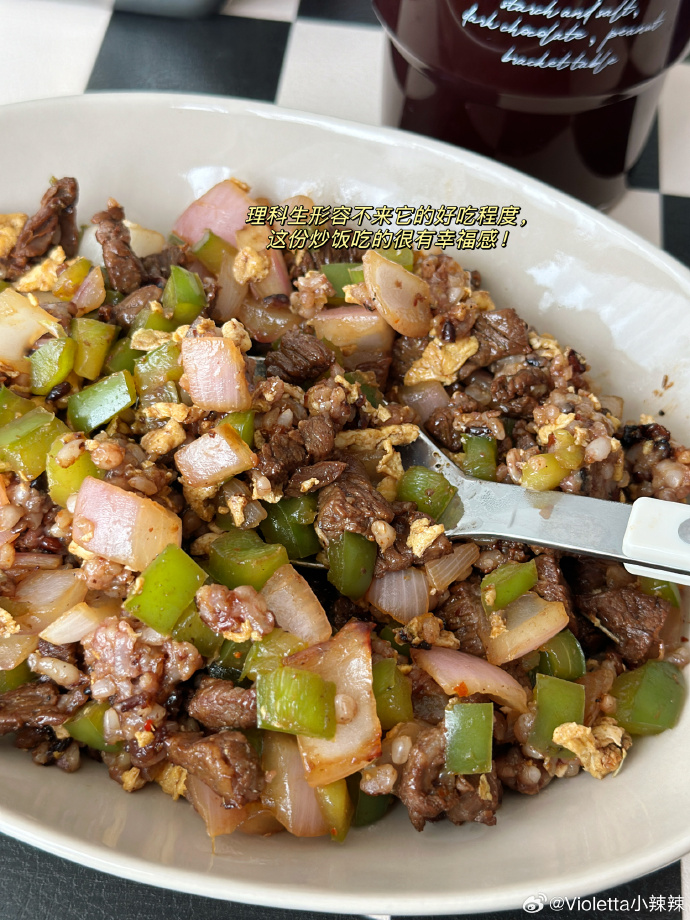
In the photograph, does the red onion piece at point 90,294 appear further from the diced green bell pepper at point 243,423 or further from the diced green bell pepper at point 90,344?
the diced green bell pepper at point 243,423

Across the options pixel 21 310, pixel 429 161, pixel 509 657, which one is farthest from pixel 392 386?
pixel 21 310

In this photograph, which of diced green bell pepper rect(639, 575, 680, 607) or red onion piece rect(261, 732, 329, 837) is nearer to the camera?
red onion piece rect(261, 732, 329, 837)

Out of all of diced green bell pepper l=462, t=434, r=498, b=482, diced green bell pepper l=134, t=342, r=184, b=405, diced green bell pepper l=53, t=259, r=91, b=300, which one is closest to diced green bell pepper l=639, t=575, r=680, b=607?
diced green bell pepper l=462, t=434, r=498, b=482

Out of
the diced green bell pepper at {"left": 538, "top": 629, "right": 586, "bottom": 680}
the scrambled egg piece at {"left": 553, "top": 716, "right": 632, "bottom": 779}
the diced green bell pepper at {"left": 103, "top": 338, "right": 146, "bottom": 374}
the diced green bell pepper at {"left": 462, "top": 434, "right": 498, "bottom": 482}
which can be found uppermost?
the diced green bell pepper at {"left": 103, "top": 338, "right": 146, "bottom": 374}

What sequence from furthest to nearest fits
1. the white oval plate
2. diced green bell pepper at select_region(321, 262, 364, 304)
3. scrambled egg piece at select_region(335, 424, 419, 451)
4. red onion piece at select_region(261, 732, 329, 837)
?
diced green bell pepper at select_region(321, 262, 364, 304) < scrambled egg piece at select_region(335, 424, 419, 451) < red onion piece at select_region(261, 732, 329, 837) < the white oval plate

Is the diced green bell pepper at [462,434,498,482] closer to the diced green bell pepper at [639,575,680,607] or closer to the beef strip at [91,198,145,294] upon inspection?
the diced green bell pepper at [639,575,680,607]

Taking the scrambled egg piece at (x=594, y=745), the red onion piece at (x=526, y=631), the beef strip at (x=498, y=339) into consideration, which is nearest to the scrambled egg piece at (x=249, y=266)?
the beef strip at (x=498, y=339)
